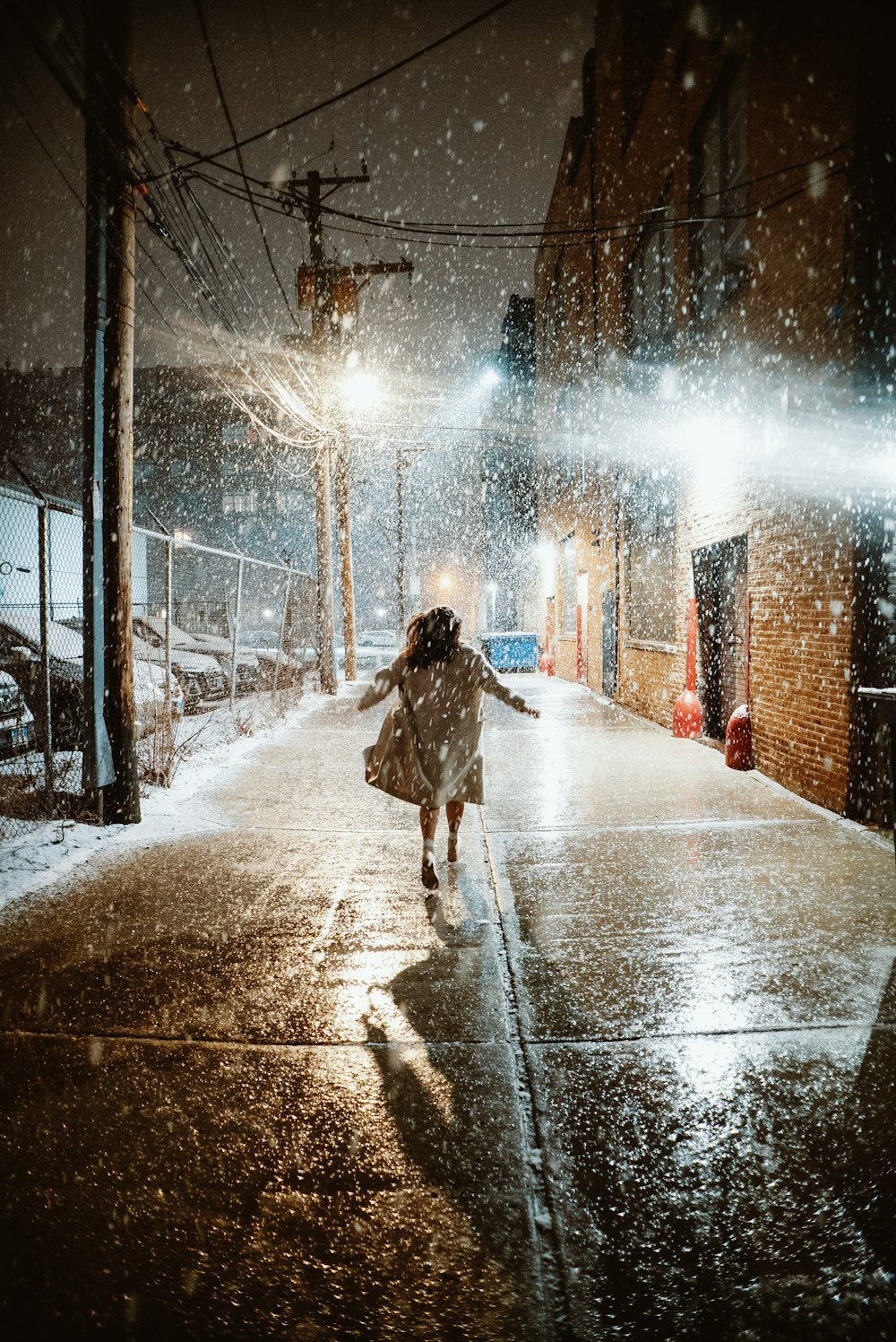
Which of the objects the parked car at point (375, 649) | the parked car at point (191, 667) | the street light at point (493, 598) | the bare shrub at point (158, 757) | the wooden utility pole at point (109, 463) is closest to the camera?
the wooden utility pole at point (109, 463)

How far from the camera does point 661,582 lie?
14281mm

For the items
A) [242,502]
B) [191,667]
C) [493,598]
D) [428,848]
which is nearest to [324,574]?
[191,667]

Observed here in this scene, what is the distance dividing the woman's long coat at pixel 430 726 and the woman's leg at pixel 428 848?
0.08m

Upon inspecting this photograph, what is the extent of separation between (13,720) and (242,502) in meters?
36.4

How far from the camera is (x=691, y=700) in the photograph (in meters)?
11.3

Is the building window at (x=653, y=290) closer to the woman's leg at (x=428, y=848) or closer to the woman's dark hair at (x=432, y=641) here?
the woman's dark hair at (x=432, y=641)

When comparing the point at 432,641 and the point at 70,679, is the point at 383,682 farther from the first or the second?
the point at 70,679

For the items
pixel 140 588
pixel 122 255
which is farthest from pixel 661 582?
pixel 140 588

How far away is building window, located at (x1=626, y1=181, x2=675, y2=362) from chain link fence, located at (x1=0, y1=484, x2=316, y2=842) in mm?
7159

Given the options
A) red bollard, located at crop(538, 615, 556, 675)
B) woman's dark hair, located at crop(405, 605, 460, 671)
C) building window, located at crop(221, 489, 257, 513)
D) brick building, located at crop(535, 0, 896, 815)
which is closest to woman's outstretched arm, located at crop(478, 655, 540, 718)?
woman's dark hair, located at crop(405, 605, 460, 671)

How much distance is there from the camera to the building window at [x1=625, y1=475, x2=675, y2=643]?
13.6m

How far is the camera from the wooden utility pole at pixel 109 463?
6.56m

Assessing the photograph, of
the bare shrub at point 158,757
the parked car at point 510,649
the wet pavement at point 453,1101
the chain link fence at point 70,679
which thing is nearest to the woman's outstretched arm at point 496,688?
the wet pavement at point 453,1101

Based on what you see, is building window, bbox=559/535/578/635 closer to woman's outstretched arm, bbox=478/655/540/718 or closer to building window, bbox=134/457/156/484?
woman's outstretched arm, bbox=478/655/540/718
